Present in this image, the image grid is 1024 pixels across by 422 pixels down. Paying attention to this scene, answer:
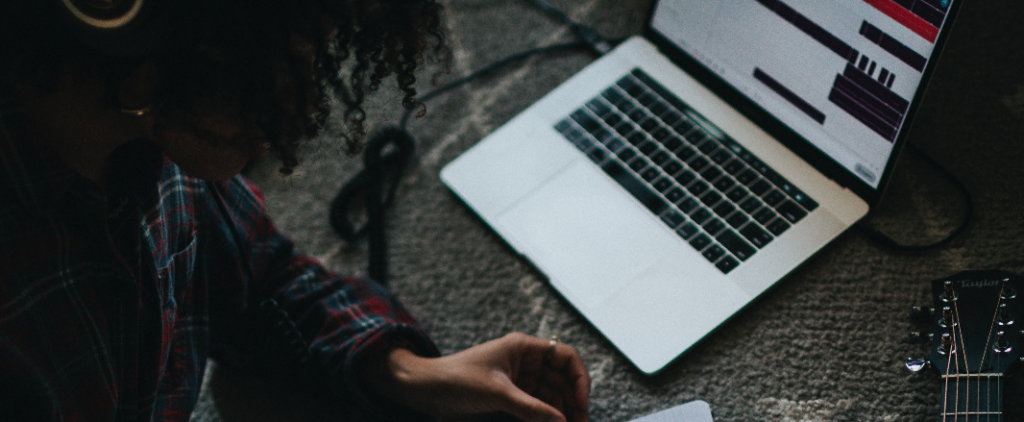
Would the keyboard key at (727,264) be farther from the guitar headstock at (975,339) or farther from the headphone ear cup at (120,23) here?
the headphone ear cup at (120,23)

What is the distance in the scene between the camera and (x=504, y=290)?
75 cm

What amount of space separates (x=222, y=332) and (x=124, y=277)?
7.0 inches

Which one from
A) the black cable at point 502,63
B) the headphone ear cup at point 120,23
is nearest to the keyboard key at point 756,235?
the black cable at point 502,63

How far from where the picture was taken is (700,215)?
72 cm

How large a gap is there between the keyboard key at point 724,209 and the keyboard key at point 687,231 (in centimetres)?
3

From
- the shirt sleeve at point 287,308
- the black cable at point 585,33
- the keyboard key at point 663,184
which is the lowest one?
the shirt sleeve at point 287,308

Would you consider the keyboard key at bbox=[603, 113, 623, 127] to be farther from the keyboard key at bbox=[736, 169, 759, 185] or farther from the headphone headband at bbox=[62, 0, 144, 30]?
the headphone headband at bbox=[62, 0, 144, 30]

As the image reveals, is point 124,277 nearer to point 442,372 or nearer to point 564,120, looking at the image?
point 442,372

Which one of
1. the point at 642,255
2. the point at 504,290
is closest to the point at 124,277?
the point at 504,290

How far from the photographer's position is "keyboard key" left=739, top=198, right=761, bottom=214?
72 centimetres

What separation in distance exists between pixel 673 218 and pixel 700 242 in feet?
0.12

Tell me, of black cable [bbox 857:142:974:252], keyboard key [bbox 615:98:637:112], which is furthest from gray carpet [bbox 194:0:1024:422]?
keyboard key [bbox 615:98:637:112]

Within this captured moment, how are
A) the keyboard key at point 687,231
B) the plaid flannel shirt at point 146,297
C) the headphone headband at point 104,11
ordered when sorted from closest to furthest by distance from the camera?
1. the headphone headband at point 104,11
2. the plaid flannel shirt at point 146,297
3. the keyboard key at point 687,231

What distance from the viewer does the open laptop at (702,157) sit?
663 mm
